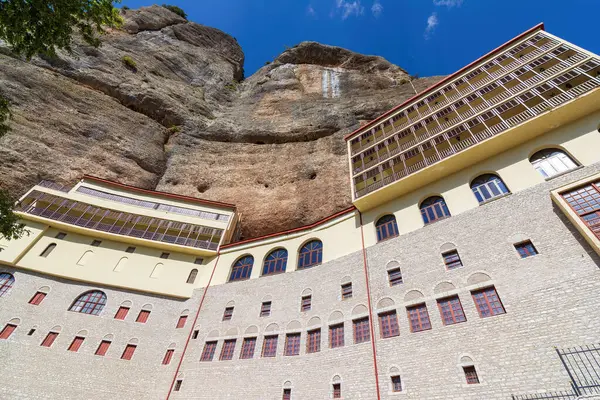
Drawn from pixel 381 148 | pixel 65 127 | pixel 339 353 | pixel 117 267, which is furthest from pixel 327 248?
pixel 65 127

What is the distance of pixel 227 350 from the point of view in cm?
1678

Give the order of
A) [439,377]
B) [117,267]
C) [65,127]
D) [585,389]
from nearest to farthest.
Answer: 1. [585,389]
2. [439,377]
3. [117,267]
4. [65,127]

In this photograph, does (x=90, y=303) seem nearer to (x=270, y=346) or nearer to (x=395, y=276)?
(x=270, y=346)

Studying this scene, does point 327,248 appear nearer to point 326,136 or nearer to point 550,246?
point 550,246

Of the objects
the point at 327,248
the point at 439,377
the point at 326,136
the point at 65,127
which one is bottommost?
the point at 439,377

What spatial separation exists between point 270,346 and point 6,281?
17137mm

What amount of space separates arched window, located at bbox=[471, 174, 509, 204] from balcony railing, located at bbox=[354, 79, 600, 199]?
198 centimetres

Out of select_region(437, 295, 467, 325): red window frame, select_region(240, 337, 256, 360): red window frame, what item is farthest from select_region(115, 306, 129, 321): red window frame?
select_region(437, 295, 467, 325): red window frame

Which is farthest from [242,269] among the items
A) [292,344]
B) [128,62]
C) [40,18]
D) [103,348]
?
[128,62]

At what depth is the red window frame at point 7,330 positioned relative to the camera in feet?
53.1

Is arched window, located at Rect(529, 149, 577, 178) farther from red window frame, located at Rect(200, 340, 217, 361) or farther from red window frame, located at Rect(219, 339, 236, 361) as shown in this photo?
red window frame, located at Rect(200, 340, 217, 361)

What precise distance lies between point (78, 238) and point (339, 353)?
65.5 feet

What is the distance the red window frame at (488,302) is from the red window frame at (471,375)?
2.03m

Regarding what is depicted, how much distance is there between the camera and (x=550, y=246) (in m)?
11.5
